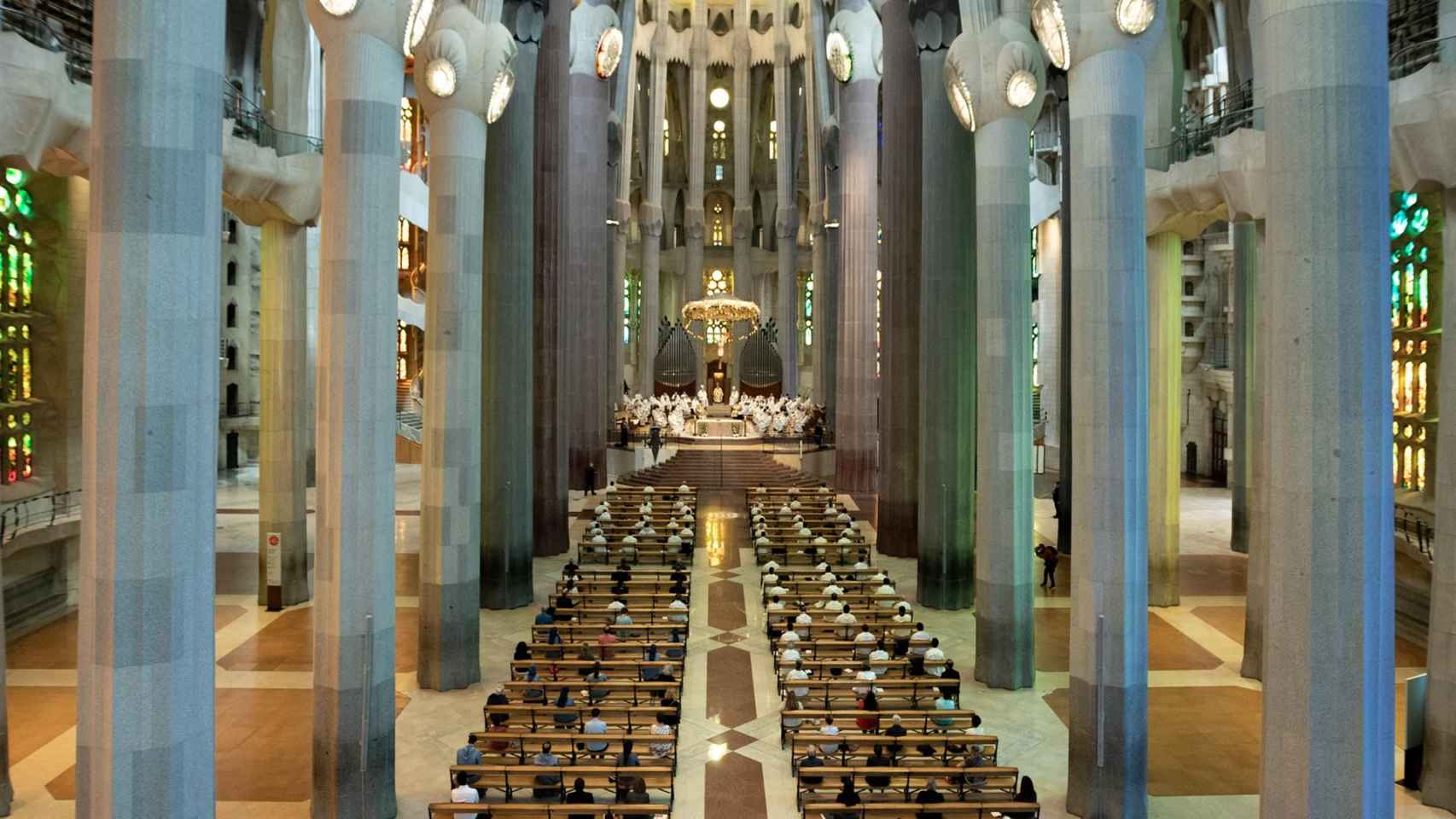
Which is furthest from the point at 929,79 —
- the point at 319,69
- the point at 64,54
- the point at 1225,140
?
the point at 319,69

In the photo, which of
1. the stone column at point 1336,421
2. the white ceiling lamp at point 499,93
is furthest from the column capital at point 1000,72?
the stone column at point 1336,421

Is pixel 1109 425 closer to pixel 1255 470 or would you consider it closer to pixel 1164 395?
pixel 1255 470

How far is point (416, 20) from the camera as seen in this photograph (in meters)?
9.37

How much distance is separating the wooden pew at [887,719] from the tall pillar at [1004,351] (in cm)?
239

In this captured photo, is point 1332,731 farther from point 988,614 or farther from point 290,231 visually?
point 290,231

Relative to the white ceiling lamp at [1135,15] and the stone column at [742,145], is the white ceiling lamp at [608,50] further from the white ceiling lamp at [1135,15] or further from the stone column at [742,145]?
the white ceiling lamp at [1135,15]

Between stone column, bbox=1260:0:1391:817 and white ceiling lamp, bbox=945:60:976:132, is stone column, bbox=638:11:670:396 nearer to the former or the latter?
white ceiling lamp, bbox=945:60:976:132

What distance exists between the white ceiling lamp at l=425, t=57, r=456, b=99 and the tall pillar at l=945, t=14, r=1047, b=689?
6765 mm

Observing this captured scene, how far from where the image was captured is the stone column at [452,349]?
1176 centimetres

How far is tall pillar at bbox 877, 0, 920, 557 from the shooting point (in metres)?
20.0

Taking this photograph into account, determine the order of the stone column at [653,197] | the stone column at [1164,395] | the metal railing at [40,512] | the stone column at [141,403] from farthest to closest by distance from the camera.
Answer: the stone column at [653,197] → the stone column at [1164,395] → the metal railing at [40,512] → the stone column at [141,403]

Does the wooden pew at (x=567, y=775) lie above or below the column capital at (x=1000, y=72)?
below

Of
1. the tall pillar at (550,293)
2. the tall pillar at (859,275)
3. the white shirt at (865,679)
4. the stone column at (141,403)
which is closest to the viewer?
the stone column at (141,403)

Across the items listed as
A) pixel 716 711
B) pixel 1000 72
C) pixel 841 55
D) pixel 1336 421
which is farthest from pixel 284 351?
pixel 841 55
